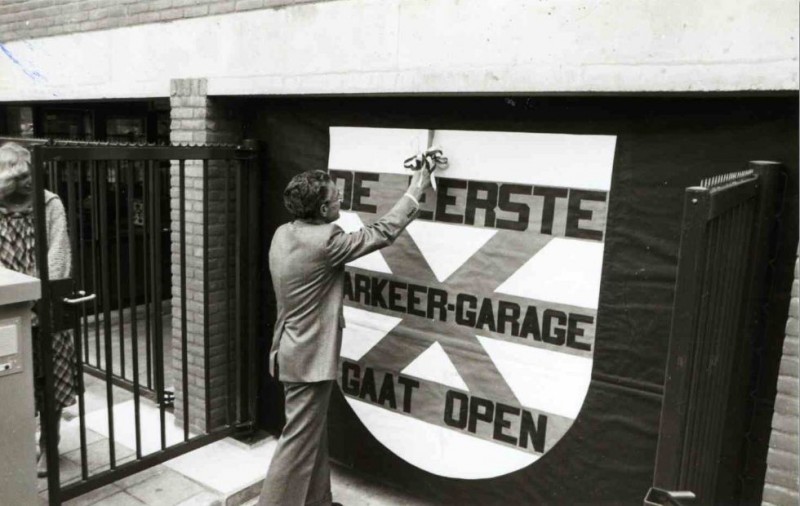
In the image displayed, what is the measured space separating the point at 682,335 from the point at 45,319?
3113 mm

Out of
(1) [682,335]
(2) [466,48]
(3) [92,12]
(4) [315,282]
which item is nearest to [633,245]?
(2) [466,48]

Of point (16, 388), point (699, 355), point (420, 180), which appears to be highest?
point (420, 180)

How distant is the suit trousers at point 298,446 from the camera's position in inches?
151

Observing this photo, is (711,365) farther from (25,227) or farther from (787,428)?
(25,227)

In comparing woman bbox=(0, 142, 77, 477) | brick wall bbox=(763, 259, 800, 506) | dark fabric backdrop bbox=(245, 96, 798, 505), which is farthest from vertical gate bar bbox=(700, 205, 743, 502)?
woman bbox=(0, 142, 77, 477)

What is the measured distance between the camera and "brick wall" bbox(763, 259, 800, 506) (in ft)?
9.73

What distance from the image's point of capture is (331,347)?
3.77m

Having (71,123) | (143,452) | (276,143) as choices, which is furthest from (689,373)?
(71,123)

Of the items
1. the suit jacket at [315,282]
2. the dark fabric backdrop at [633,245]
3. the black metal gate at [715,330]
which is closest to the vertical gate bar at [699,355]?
the black metal gate at [715,330]

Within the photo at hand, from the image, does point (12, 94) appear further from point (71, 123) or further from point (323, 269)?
point (323, 269)

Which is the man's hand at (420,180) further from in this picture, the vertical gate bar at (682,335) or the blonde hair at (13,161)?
the blonde hair at (13,161)

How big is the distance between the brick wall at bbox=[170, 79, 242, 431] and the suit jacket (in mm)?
1159

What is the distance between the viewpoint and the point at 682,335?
2000 millimetres

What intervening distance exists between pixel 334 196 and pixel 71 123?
5.30 metres
